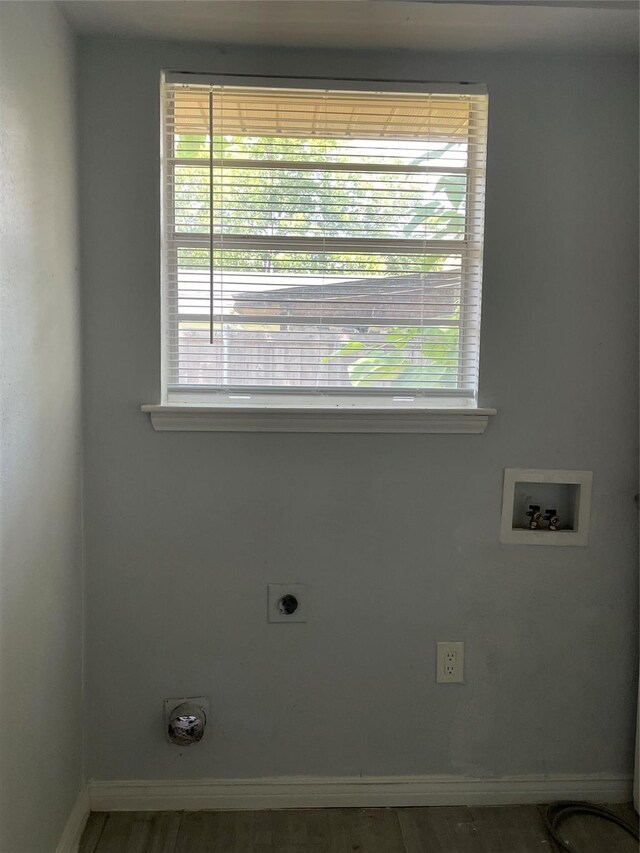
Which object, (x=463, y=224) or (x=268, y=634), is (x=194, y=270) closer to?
(x=463, y=224)

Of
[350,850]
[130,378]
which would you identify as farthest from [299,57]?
[350,850]

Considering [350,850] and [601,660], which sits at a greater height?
[601,660]

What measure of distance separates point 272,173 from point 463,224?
1.76ft

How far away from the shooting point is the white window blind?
69.2 inches

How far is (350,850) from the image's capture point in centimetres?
172

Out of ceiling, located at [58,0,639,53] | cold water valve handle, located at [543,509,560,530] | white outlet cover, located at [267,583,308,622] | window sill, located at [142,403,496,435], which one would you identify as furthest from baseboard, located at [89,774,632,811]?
ceiling, located at [58,0,639,53]

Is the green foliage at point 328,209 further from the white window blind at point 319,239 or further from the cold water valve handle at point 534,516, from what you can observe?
the cold water valve handle at point 534,516

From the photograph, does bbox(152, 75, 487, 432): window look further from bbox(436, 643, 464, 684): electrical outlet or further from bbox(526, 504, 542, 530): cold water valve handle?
bbox(436, 643, 464, 684): electrical outlet

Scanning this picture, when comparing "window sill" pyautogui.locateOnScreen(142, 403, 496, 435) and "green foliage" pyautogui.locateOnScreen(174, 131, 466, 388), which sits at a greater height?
"green foliage" pyautogui.locateOnScreen(174, 131, 466, 388)

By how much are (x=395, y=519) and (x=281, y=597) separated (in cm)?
38

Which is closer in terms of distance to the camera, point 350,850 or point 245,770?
point 350,850

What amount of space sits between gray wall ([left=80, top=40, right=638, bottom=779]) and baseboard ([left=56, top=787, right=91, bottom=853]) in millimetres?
72

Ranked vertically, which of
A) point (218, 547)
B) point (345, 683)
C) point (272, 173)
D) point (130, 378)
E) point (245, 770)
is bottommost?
point (245, 770)

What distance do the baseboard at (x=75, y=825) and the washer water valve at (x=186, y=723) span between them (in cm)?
27
